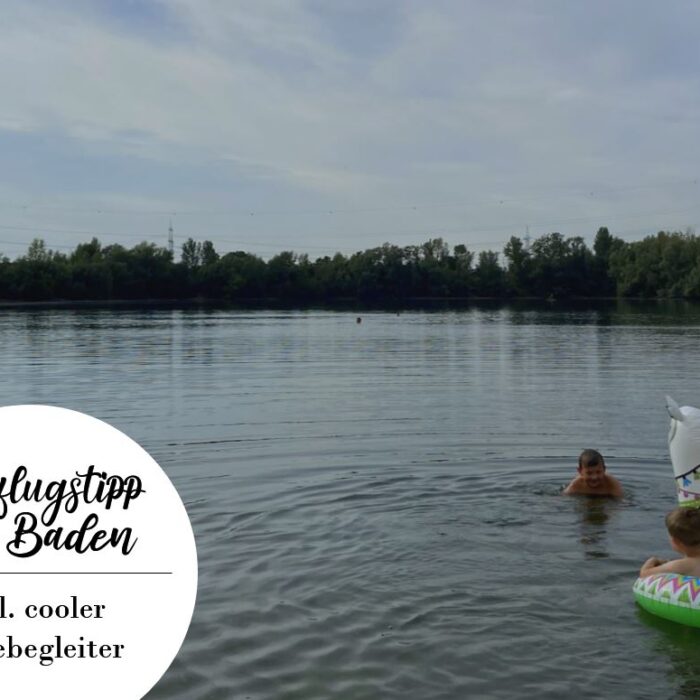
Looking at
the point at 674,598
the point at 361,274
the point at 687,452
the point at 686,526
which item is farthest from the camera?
the point at 361,274

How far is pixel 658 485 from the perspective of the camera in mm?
14797

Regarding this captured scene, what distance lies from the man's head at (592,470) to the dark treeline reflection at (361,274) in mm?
136170

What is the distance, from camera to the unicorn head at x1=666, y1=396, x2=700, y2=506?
33.3 ft

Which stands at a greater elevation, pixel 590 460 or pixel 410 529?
pixel 590 460

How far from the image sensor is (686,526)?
888cm

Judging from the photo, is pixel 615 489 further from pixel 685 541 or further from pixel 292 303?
pixel 292 303

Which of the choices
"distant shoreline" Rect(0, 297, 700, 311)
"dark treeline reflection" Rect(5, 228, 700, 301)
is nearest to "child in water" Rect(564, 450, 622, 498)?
"distant shoreline" Rect(0, 297, 700, 311)

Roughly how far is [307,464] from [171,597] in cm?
1061

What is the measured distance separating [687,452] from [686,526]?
1512mm

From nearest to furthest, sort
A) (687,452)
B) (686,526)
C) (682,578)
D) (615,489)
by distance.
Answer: (682,578), (686,526), (687,452), (615,489)

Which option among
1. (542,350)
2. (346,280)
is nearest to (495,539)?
(542,350)

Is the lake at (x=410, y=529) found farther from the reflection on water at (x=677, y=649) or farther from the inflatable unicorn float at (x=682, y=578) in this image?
the inflatable unicorn float at (x=682, y=578)

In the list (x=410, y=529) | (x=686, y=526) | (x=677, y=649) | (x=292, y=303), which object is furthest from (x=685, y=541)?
(x=292, y=303)

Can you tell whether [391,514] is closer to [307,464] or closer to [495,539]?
[495,539]
